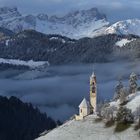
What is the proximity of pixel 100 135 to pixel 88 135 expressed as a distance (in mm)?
5041

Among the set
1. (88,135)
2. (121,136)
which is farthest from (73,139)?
(121,136)

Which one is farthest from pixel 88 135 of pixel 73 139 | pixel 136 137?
pixel 136 137

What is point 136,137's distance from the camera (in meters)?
184

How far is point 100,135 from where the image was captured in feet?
639

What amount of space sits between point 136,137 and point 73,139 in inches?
903

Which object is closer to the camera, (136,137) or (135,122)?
(136,137)

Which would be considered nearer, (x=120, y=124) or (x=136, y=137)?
(x=136, y=137)

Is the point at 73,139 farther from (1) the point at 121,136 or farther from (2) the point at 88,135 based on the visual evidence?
(1) the point at 121,136

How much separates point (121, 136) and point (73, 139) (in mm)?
17100

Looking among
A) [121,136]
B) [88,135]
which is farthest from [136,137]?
[88,135]

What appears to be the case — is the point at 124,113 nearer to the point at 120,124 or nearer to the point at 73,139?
the point at 120,124

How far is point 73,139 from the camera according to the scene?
199625 mm

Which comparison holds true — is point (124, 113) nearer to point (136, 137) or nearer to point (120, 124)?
point (120, 124)

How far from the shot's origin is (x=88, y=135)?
198625 millimetres
